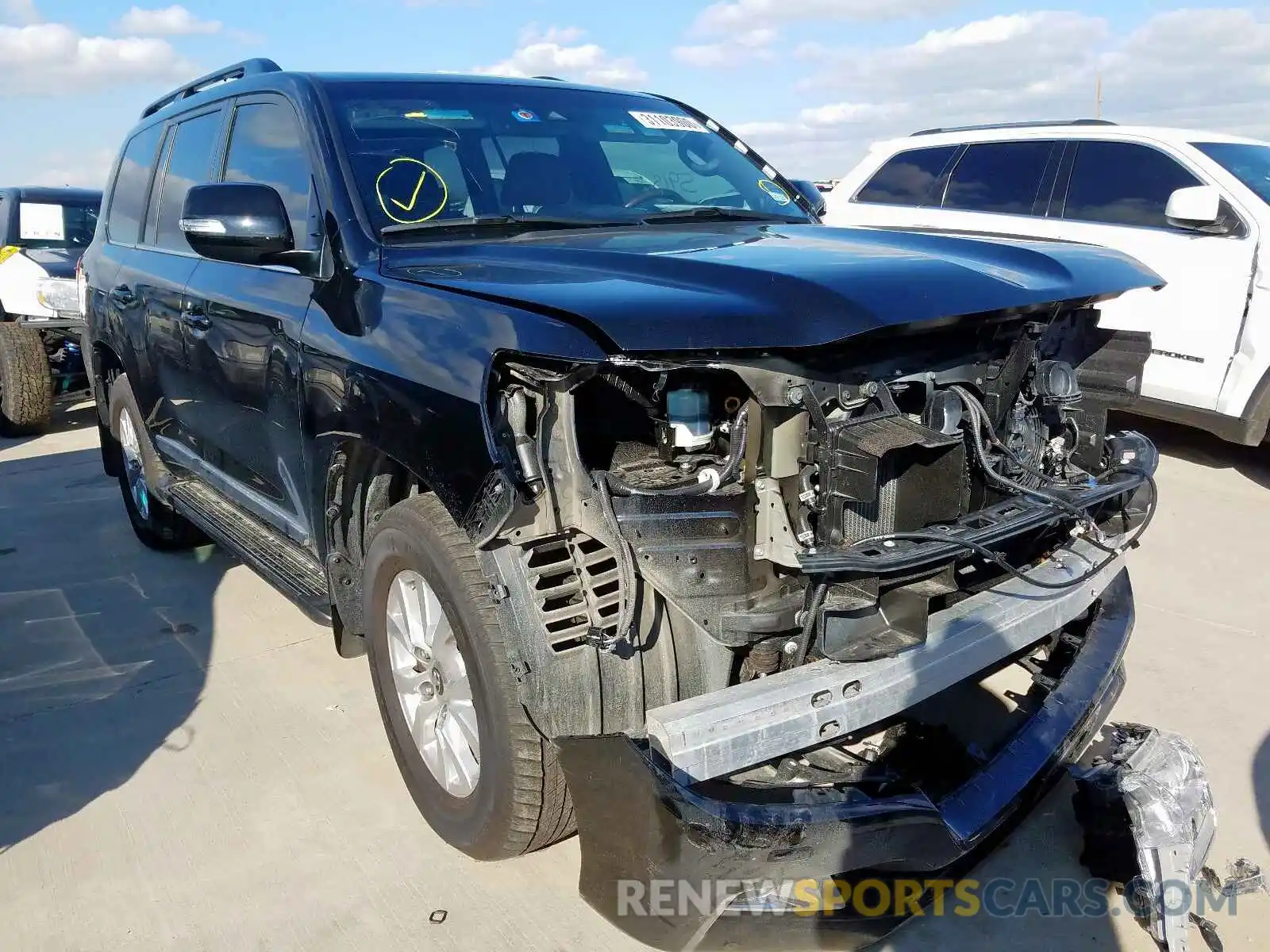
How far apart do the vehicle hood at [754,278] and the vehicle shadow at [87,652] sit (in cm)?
181

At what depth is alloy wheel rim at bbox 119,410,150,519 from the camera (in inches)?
188

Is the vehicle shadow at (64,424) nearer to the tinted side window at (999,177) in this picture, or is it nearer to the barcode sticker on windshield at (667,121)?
the barcode sticker on windshield at (667,121)

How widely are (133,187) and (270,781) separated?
3.07 metres

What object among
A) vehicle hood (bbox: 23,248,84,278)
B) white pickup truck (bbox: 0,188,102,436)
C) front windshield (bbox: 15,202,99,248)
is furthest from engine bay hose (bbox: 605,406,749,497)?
front windshield (bbox: 15,202,99,248)

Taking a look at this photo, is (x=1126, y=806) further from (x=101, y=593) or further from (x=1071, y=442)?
(x=101, y=593)

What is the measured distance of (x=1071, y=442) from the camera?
9.20 feet

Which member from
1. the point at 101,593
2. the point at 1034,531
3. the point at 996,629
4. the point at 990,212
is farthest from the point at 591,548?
the point at 990,212

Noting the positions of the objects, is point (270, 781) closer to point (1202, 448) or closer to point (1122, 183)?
point (1122, 183)

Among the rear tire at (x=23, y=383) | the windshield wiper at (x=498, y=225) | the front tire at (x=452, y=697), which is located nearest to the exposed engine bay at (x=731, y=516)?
the front tire at (x=452, y=697)

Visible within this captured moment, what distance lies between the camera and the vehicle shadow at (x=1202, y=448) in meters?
6.12

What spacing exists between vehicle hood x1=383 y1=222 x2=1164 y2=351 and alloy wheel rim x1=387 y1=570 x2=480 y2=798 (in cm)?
81

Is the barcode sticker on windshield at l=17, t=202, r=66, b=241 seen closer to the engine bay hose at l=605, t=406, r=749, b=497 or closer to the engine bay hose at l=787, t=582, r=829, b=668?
the engine bay hose at l=605, t=406, r=749, b=497

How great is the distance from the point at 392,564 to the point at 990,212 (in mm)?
5569

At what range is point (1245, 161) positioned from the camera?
19.7ft
